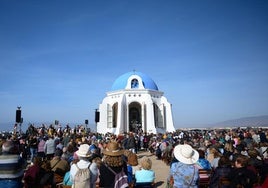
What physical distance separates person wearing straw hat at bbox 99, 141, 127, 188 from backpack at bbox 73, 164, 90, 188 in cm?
24

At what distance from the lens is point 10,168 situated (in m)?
4.38

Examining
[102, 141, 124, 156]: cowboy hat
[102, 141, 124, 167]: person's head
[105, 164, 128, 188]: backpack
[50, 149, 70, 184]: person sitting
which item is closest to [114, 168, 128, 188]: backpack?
[105, 164, 128, 188]: backpack

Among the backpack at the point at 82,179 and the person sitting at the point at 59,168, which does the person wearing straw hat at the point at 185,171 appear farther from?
the person sitting at the point at 59,168

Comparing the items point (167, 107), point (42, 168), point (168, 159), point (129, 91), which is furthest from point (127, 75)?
point (42, 168)

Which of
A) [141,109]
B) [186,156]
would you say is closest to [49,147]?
[186,156]

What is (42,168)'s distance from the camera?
5316 millimetres

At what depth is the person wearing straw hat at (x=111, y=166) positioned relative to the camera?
404cm

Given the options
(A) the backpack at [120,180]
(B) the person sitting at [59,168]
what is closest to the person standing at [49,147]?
(B) the person sitting at [59,168]

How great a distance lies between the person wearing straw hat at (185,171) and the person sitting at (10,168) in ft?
9.51

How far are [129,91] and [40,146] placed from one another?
1781cm

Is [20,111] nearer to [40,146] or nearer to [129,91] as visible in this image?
[40,146]

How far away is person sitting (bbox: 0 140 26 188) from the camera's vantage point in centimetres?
435

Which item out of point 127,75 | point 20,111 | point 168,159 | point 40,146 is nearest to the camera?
point 40,146

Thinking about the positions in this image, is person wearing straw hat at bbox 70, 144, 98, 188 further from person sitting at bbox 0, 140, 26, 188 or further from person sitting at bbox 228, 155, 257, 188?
person sitting at bbox 228, 155, 257, 188
